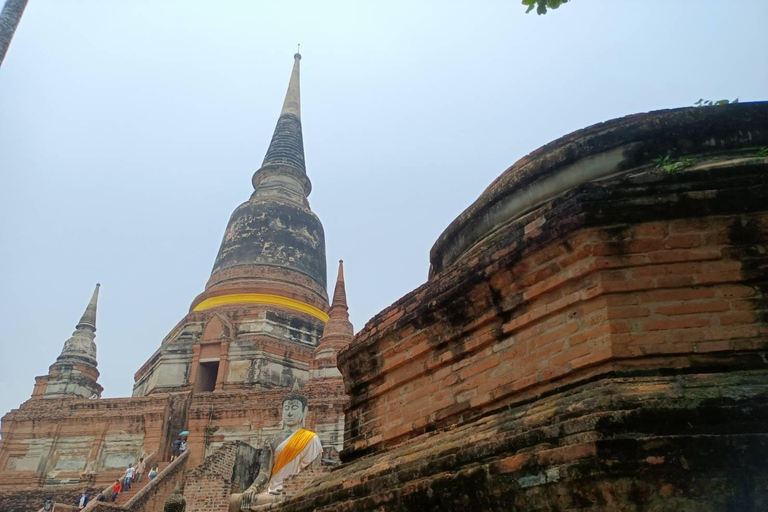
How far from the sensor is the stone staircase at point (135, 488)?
56.2 feet

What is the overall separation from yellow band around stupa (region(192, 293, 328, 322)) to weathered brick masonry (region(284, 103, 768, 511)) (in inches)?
847

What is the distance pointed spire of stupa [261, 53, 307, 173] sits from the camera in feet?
108

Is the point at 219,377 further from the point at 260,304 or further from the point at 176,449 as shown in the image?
the point at 260,304

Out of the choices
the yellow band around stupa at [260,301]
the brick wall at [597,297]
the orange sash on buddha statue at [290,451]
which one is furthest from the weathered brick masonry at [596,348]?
the yellow band around stupa at [260,301]

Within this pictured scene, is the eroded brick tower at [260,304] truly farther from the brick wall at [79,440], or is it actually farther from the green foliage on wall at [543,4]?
the green foliage on wall at [543,4]

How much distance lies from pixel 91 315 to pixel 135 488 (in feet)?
38.0

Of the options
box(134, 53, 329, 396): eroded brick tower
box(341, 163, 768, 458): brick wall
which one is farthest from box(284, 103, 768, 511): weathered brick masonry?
box(134, 53, 329, 396): eroded brick tower

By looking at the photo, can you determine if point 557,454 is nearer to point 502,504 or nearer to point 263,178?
point 502,504

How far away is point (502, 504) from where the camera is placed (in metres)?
3.00

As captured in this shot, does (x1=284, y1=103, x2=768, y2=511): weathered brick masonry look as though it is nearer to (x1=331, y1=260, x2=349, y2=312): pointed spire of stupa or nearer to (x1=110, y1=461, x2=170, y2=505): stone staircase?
(x1=110, y1=461, x2=170, y2=505): stone staircase

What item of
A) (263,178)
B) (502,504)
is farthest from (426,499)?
(263,178)

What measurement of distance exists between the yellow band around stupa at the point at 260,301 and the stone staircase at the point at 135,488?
784 cm

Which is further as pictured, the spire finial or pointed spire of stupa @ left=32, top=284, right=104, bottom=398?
the spire finial

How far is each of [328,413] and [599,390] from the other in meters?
17.3
